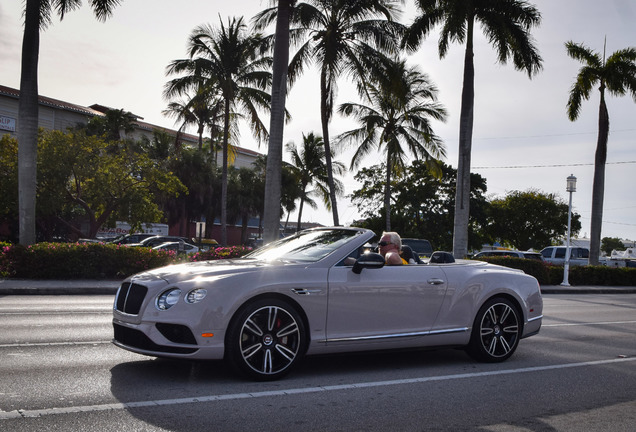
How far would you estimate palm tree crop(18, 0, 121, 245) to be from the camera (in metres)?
17.8

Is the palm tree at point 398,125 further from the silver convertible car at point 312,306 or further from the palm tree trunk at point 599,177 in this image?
the silver convertible car at point 312,306

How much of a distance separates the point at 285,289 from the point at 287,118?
24.4 meters

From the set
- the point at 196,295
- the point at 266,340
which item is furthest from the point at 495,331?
the point at 196,295

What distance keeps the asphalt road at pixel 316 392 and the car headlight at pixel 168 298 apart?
695 millimetres

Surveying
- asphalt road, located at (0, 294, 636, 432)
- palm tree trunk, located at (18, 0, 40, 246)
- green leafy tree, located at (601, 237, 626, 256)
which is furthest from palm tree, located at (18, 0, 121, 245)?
green leafy tree, located at (601, 237, 626, 256)

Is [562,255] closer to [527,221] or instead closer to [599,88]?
[599,88]

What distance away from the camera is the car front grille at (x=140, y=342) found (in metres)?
5.26

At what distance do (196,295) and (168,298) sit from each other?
250mm

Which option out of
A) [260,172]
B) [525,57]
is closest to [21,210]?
[525,57]

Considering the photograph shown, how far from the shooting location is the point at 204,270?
18.4 feet

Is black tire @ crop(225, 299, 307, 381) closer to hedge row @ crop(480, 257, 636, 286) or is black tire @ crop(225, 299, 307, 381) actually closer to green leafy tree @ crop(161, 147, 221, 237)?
hedge row @ crop(480, 257, 636, 286)

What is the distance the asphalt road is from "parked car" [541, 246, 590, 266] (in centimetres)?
3020

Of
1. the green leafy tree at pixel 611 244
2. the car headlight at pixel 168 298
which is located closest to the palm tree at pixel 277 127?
the car headlight at pixel 168 298

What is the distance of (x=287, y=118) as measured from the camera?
29359 millimetres
